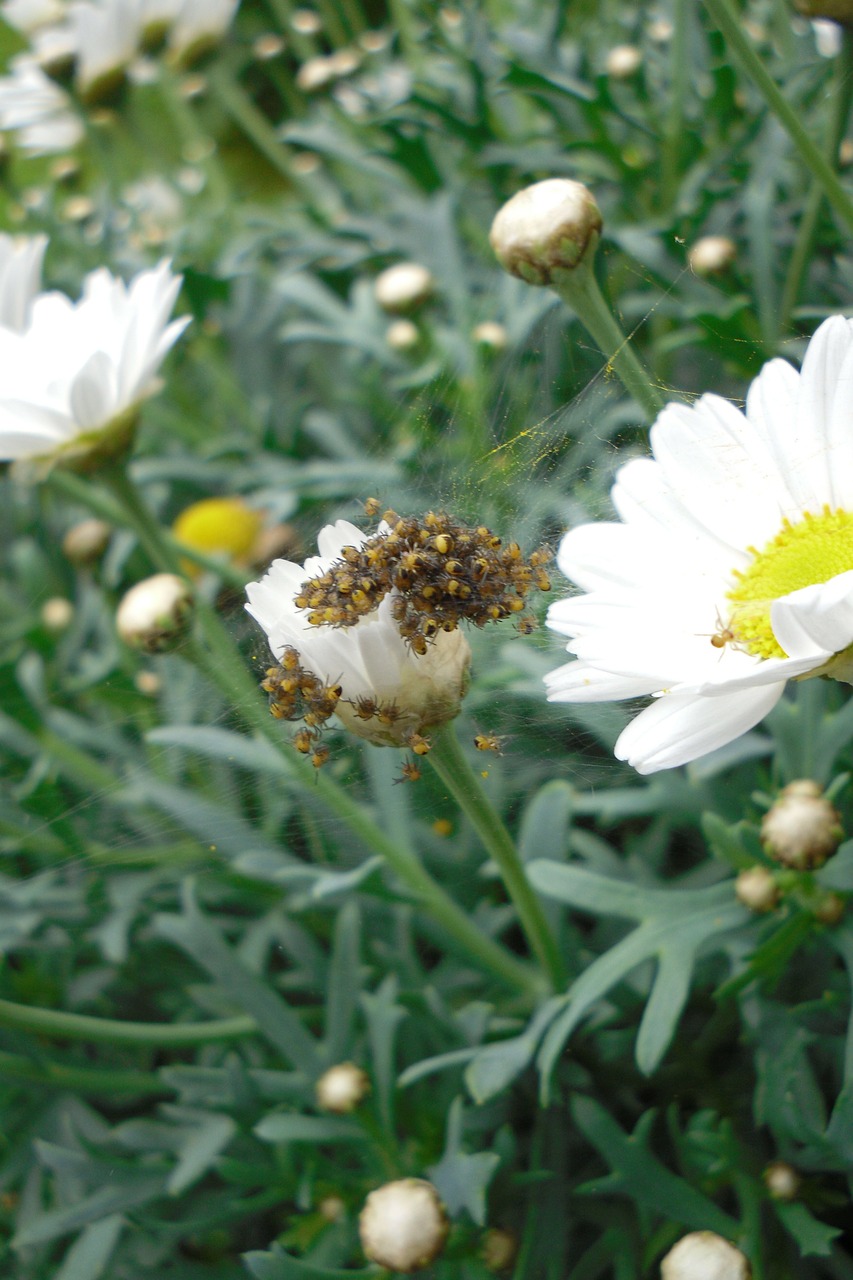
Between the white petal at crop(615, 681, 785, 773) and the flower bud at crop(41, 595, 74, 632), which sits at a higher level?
the white petal at crop(615, 681, 785, 773)

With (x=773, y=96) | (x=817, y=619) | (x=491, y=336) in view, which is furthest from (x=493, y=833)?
(x=491, y=336)

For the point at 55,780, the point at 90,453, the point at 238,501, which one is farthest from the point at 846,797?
the point at 238,501

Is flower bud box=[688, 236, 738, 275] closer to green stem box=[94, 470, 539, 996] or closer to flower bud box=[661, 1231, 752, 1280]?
green stem box=[94, 470, 539, 996]

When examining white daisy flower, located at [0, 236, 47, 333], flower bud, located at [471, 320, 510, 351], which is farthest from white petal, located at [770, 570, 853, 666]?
white daisy flower, located at [0, 236, 47, 333]

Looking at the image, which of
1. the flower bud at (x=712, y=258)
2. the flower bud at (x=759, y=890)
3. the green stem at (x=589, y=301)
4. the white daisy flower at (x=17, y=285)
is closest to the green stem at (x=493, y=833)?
the flower bud at (x=759, y=890)

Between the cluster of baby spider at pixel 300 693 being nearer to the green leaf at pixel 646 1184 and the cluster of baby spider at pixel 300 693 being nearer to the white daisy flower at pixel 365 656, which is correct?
the white daisy flower at pixel 365 656
